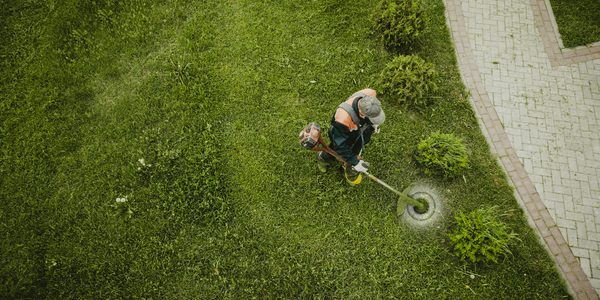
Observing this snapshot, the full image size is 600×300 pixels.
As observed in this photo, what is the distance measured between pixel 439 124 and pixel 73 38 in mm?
7659

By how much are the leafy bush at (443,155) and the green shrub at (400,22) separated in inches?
86.2

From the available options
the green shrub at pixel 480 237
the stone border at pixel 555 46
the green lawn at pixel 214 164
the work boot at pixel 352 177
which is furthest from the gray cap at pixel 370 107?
the stone border at pixel 555 46

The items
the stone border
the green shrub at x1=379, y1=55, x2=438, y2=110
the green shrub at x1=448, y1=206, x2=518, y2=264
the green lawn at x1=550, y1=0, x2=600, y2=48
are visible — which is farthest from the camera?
the green lawn at x1=550, y1=0, x2=600, y2=48

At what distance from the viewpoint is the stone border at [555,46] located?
800 centimetres

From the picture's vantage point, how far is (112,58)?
7812 mm

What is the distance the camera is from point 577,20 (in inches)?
333

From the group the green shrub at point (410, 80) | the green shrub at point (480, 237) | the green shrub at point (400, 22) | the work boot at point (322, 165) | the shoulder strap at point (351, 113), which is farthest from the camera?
the green shrub at point (400, 22)

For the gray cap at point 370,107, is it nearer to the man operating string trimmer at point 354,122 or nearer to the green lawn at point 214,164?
the man operating string trimmer at point 354,122

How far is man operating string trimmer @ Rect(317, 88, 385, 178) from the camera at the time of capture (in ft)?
16.7

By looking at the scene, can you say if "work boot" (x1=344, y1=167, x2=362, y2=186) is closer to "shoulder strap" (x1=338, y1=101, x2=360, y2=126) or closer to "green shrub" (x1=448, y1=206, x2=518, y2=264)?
"shoulder strap" (x1=338, y1=101, x2=360, y2=126)

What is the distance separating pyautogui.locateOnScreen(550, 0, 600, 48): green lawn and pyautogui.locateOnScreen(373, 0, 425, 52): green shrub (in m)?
3.34

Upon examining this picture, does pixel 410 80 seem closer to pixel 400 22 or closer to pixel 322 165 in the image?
pixel 400 22

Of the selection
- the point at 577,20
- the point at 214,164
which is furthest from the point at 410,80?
the point at 577,20

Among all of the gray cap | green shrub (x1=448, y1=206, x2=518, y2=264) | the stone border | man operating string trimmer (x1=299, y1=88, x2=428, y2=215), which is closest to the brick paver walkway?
the stone border
